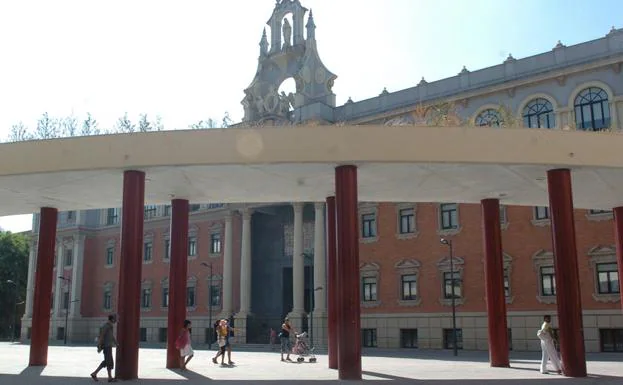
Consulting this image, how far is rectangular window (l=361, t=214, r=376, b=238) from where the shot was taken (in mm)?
42656

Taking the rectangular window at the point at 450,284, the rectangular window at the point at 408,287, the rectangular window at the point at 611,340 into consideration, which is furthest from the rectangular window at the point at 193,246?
the rectangular window at the point at 611,340

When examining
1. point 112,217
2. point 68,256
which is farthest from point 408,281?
point 68,256

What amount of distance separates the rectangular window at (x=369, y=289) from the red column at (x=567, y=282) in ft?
87.2

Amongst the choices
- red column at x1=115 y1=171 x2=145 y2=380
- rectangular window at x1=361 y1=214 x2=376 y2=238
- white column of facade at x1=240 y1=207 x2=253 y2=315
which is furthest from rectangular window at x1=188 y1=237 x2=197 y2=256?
red column at x1=115 y1=171 x2=145 y2=380

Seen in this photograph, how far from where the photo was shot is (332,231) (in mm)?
18344

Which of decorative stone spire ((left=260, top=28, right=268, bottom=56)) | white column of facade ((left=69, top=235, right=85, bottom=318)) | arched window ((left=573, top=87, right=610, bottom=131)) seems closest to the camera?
arched window ((left=573, top=87, right=610, bottom=131))

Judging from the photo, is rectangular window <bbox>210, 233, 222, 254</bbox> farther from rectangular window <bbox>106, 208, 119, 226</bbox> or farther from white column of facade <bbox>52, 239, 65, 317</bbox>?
white column of facade <bbox>52, 239, 65, 317</bbox>

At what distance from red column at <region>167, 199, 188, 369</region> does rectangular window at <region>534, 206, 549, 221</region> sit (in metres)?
23.3

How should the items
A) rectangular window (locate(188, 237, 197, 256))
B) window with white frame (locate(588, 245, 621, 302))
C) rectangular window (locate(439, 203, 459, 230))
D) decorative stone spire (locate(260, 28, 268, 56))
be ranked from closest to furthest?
window with white frame (locate(588, 245, 621, 302)), rectangular window (locate(439, 203, 459, 230)), decorative stone spire (locate(260, 28, 268, 56)), rectangular window (locate(188, 237, 197, 256))

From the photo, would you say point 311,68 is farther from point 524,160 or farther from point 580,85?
point 524,160

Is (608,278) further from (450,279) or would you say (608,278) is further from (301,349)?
(301,349)

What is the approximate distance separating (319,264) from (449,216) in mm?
9416

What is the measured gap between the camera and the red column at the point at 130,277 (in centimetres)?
1523

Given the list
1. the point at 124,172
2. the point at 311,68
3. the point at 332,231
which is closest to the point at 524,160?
the point at 332,231
